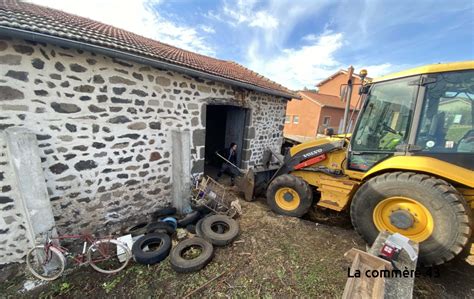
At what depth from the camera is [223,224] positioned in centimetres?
360

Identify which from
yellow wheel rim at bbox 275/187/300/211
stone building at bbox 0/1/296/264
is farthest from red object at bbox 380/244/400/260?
stone building at bbox 0/1/296/264

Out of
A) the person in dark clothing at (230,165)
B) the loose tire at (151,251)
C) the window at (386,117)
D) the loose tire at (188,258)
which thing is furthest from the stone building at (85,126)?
the window at (386,117)

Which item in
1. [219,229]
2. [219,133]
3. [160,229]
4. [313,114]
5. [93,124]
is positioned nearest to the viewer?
[93,124]

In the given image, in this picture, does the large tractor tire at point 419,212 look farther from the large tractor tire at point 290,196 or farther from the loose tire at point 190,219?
the loose tire at point 190,219

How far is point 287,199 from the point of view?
4.08 metres

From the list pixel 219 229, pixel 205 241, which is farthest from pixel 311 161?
pixel 205 241

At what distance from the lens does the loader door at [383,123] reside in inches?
112

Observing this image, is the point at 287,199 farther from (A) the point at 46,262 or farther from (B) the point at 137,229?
(A) the point at 46,262

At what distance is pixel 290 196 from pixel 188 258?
7.50 feet

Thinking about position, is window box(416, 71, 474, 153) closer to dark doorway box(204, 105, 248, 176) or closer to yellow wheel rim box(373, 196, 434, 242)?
yellow wheel rim box(373, 196, 434, 242)

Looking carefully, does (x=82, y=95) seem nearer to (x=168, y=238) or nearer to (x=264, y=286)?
(x=168, y=238)

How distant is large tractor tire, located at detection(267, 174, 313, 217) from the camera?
3819mm

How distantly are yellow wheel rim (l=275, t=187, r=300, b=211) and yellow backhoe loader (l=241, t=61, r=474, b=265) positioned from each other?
747 millimetres

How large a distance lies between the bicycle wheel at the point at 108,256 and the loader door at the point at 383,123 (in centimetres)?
400
